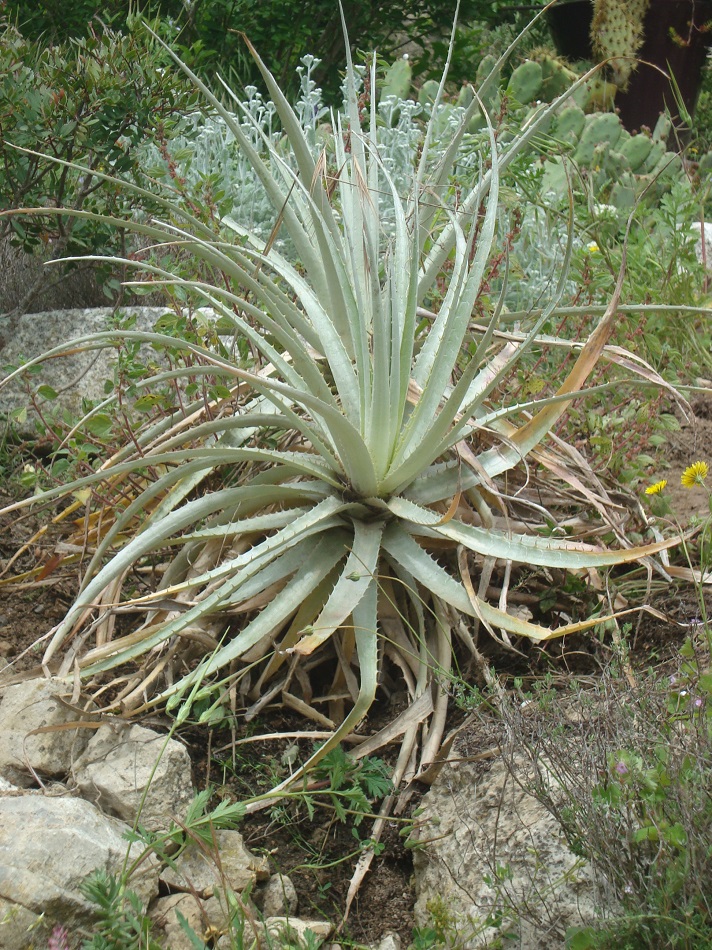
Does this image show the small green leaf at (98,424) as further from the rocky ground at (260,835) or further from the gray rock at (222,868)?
the gray rock at (222,868)

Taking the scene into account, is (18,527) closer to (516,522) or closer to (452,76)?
(516,522)

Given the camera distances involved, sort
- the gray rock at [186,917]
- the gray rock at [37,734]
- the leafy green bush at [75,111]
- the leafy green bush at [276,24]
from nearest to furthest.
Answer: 1. the gray rock at [186,917]
2. the gray rock at [37,734]
3. the leafy green bush at [75,111]
4. the leafy green bush at [276,24]

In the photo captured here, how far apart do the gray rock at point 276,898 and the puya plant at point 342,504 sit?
22cm

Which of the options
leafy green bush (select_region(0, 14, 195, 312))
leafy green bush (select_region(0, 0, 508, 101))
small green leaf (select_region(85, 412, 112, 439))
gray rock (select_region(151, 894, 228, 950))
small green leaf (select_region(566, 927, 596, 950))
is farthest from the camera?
leafy green bush (select_region(0, 0, 508, 101))

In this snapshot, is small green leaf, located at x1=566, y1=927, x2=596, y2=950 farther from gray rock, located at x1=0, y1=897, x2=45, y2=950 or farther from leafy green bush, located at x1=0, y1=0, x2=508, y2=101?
leafy green bush, located at x1=0, y1=0, x2=508, y2=101

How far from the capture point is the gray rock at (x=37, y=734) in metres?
1.97

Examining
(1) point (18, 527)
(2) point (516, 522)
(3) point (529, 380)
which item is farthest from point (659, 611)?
(1) point (18, 527)

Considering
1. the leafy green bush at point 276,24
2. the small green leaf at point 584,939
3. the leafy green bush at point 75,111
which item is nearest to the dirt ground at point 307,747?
the small green leaf at point 584,939

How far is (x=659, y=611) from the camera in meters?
2.21

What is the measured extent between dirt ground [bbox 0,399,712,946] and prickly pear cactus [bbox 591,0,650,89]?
474 centimetres

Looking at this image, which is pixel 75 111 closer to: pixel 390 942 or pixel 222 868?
pixel 222 868

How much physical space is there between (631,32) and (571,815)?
20.9 ft

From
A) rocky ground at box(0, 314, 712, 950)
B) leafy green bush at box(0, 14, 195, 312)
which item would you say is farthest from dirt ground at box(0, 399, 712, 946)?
leafy green bush at box(0, 14, 195, 312)

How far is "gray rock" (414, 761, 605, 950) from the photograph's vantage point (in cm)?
154
